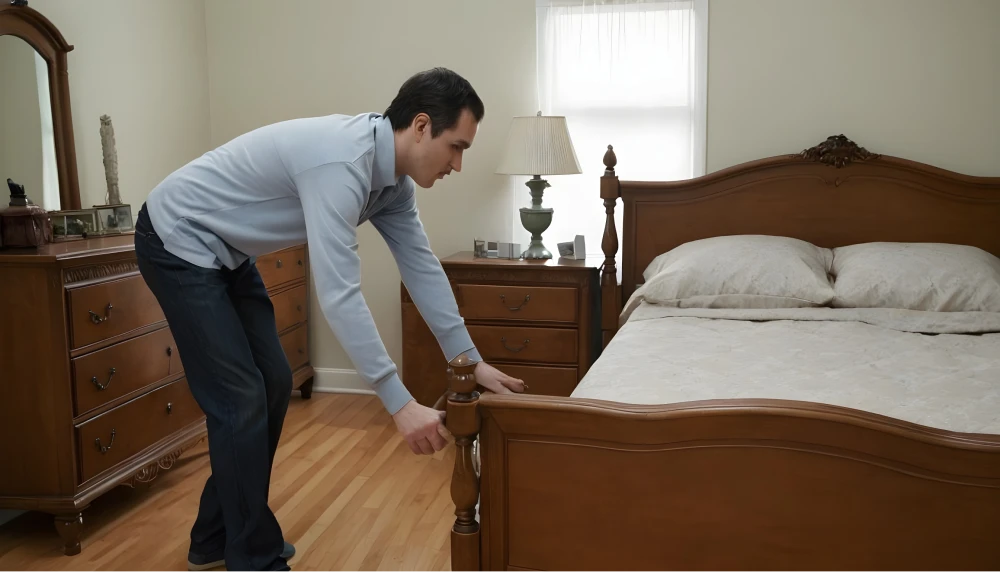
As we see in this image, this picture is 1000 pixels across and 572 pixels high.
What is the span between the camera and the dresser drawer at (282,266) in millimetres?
3566

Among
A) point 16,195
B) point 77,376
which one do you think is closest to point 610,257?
point 77,376

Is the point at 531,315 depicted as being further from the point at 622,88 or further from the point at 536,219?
the point at 622,88

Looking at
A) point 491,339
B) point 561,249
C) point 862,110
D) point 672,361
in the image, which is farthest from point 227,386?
point 862,110

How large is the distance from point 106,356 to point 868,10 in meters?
3.11

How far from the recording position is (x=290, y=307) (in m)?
3.84

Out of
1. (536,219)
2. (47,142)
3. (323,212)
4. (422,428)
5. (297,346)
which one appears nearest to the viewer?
(422,428)

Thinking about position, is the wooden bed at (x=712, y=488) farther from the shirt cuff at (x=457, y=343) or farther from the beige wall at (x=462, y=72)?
the beige wall at (x=462, y=72)

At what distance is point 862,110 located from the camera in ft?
11.2

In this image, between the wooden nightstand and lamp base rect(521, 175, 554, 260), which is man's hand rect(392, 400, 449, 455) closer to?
the wooden nightstand

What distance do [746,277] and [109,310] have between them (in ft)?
6.96

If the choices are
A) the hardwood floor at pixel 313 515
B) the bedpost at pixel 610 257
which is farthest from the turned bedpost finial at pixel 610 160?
the hardwood floor at pixel 313 515

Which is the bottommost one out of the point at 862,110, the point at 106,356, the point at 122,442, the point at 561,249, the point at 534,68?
the point at 122,442

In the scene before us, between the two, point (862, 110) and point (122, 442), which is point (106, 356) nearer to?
point (122, 442)

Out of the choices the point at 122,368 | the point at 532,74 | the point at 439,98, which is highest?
the point at 532,74
